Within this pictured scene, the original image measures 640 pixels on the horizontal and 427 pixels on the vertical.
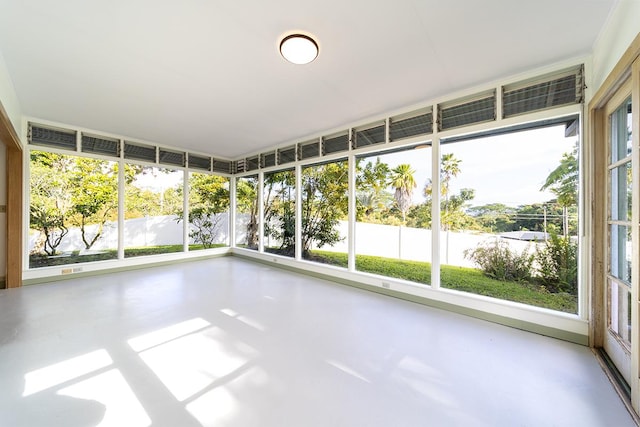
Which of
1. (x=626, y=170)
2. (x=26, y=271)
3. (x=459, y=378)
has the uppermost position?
(x=626, y=170)

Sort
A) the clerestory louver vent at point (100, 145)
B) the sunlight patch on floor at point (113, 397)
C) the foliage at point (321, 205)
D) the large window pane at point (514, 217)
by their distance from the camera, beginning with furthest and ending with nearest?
the foliage at point (321, 205)
the clerestory louver vent at point (100, 145)
the large window pane at point (514, 217)
the sunlight patch on floor at point (113, 397)

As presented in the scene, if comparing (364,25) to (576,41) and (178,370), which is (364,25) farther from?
(178,370)

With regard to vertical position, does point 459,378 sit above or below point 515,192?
below

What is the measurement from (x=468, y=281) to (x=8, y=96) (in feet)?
24.6

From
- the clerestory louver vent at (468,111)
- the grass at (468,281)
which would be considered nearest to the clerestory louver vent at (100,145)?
the grass at (468,281)

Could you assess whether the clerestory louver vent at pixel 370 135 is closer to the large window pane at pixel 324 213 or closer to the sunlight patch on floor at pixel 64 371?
the large window pane at pixel 324 213

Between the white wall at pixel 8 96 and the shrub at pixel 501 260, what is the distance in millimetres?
7022

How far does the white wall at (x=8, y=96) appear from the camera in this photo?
288cm

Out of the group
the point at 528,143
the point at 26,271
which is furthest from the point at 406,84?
the point at 26,271

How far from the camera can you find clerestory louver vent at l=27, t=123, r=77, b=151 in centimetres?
452

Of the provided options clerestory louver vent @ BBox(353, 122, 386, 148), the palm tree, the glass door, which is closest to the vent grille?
clerestory louver vent @ BBox(353, 122, 386, 148)

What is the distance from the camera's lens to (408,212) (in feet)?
16.9

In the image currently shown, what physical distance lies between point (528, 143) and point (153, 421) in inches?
191

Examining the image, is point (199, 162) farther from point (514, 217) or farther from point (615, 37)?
point (615, 37)
